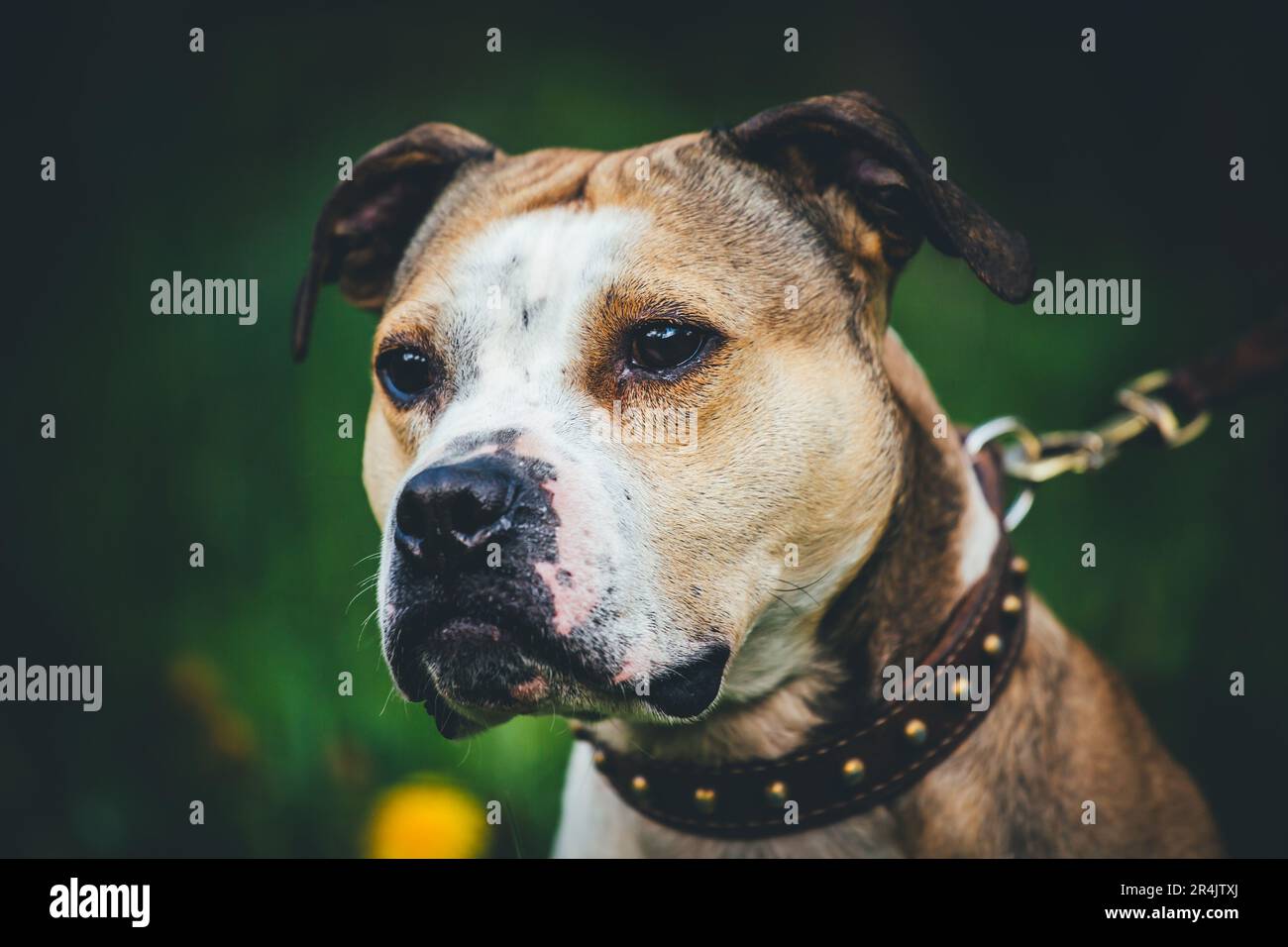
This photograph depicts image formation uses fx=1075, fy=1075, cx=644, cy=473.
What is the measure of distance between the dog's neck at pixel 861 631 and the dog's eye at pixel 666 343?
49 centimetres

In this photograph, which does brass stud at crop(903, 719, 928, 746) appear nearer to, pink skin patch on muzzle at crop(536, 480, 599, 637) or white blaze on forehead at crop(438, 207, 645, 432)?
pink skin patch on muzzle at crop(536, 480, 599, 637)

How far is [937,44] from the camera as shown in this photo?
173 inches

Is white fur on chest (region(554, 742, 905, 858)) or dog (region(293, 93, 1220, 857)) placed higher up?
dog (region(293, 93, 1220, 857))

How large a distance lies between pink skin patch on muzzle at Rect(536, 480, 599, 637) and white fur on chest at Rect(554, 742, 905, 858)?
2.42 feet

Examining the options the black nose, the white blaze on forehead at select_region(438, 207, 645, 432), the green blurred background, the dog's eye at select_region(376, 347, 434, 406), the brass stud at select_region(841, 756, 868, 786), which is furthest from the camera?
the green blurred background

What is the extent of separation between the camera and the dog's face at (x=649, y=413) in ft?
6.05

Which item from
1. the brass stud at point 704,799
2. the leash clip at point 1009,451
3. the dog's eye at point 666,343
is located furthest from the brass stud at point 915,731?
the dog's eye at point 666,343

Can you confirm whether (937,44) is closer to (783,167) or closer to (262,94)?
(783,167)

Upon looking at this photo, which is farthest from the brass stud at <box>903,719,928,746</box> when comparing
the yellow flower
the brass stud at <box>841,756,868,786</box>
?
the yellow flower

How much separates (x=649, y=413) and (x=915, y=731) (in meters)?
0.83

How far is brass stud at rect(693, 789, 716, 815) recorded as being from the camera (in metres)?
2.21

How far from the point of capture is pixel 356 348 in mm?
4188
